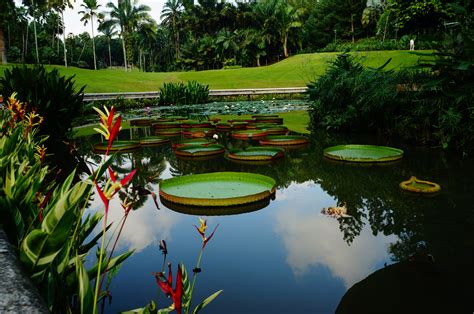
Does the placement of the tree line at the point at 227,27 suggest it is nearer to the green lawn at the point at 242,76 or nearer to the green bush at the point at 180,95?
the green lawn at the point at 242,76

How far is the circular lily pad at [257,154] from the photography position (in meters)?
7.22

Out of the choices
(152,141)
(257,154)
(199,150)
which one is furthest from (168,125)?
(257,154)

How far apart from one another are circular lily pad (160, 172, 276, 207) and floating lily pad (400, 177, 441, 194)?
1.69 meters

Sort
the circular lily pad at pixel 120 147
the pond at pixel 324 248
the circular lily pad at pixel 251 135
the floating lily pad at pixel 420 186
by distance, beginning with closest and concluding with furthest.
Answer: the pond at pixel 324 248 < the floating lily pad at pixel 420 186 < the circular lily pad at pixel 120 147 < the circular lily pad at pixel 251 135

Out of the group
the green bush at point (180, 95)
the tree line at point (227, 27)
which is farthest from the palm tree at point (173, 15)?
the green bush at point (180, 95)

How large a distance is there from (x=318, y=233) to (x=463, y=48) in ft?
17.9

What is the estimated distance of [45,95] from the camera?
8.11 metres

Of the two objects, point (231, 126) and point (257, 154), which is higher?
point (231, 126)

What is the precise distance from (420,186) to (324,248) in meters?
2.31

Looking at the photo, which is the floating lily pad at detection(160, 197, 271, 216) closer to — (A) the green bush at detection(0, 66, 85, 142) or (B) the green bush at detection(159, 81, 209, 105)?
(A) the green bush at detection(0, 66, 85, 142)

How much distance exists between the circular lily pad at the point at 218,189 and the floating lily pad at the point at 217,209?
0.23ft

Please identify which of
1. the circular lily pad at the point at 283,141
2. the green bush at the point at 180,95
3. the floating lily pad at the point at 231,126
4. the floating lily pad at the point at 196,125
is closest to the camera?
the circular lily pad at the point at 283,141

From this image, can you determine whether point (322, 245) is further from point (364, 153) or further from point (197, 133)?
point (197, 133)

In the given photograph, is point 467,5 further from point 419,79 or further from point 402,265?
point 402,265
